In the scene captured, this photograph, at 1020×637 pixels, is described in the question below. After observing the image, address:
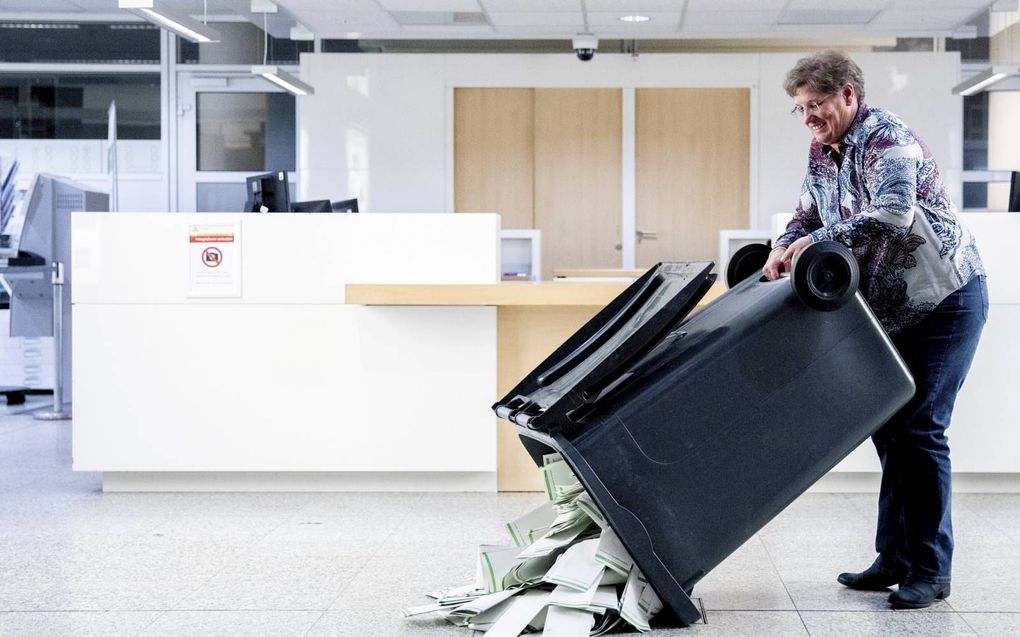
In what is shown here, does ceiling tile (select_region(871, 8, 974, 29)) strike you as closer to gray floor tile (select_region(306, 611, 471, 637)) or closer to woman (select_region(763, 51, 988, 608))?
woman (select_region(763, 51, 988, 608))

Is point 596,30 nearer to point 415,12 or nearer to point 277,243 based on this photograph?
point 415,12

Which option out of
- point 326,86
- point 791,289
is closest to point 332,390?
point 791,289

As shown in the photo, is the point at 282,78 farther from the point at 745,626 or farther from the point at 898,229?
the point at 745,626

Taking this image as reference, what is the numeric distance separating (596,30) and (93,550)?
6.17 m

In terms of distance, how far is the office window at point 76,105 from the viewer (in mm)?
8766

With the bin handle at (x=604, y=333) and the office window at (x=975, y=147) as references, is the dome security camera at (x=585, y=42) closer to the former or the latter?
the office window at (x=975, y=147)

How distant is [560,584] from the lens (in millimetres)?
2094

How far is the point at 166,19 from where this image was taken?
223 inches

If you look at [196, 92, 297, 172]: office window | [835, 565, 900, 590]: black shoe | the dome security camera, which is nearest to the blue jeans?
[835, 565, 900, 590]: black shoe

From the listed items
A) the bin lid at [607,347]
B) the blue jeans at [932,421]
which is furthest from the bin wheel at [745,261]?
the blue jeans at [932,421]

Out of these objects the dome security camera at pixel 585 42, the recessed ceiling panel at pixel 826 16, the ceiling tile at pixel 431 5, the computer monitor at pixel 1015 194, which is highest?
the ceiling tile at pixel 431 5

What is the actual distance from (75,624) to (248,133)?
23.2 feet

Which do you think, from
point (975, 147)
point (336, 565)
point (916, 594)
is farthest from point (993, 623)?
point (975, 147)

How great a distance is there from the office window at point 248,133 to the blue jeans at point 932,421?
7187 millimetres
